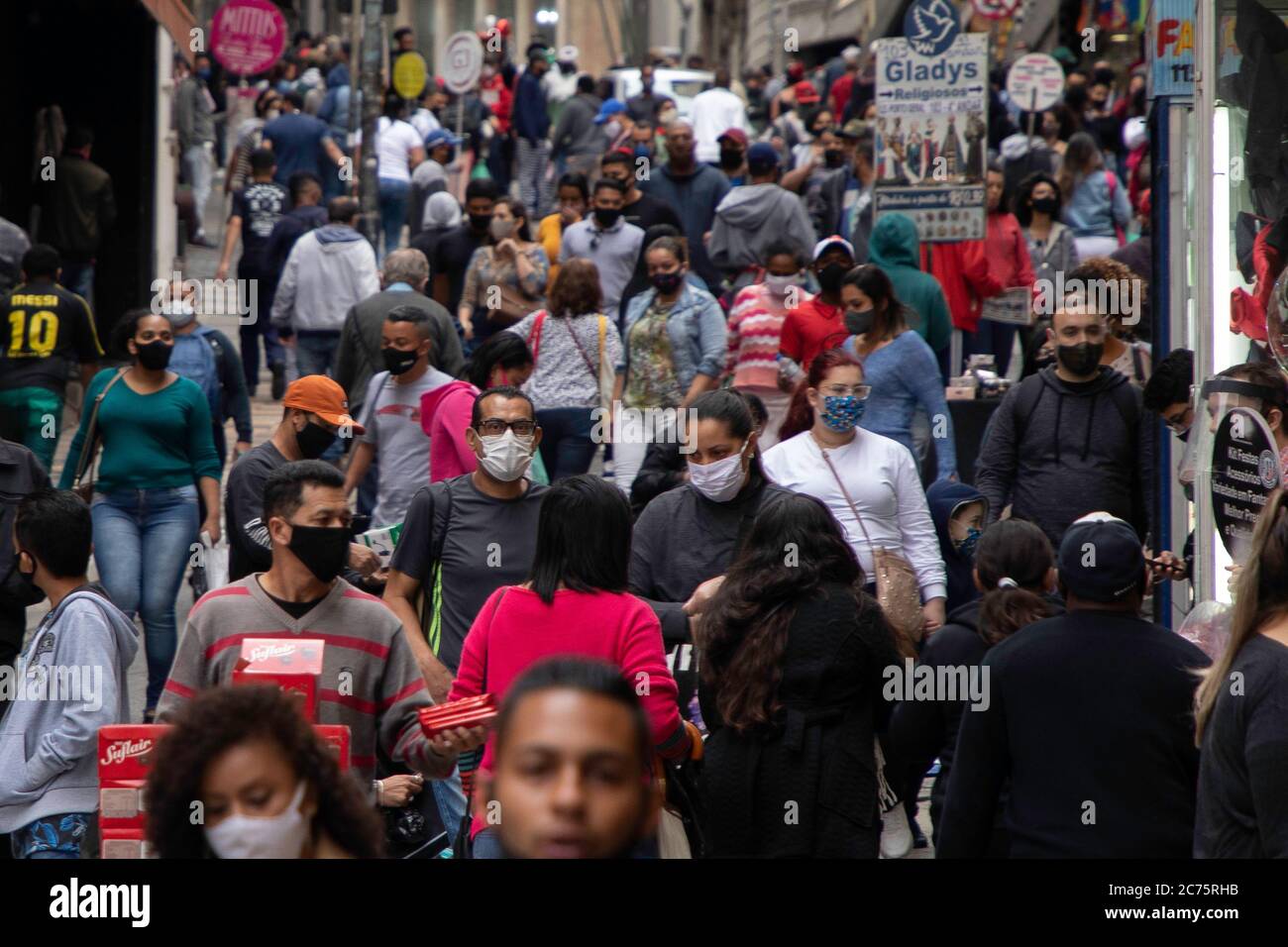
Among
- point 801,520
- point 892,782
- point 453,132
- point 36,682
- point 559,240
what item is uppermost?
point 453,132

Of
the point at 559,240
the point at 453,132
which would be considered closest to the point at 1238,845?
the point at 559,240

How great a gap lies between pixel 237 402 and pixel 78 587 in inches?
184

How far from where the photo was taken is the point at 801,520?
5977mm

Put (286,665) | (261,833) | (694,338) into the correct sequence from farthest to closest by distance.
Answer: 1. (694,338)
2. (286,665)
3. (261,833)

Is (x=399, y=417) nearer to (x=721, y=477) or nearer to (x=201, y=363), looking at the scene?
(x=201, y=363)

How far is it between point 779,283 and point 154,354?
3.84 metres

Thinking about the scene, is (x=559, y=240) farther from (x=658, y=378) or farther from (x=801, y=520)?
(x=801, y=520)

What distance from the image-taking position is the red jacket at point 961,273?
1423cm

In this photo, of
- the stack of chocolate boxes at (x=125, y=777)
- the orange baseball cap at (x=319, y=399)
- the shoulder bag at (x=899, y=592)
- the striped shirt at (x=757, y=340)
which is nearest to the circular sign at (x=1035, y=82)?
the striped shirt at (x=757, y=340)

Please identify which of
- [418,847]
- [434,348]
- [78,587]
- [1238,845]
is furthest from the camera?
[434,348]

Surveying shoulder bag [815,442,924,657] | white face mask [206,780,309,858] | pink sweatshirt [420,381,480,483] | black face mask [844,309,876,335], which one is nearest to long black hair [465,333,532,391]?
pink sweatshirt [420,381,480,483]

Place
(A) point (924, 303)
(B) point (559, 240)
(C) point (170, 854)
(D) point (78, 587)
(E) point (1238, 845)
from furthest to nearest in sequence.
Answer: (B) point (559, 240)
(A) point (924, 303)
(D) point (78, 587)
(E) point (1238, 845)
(C) point (170, 854)

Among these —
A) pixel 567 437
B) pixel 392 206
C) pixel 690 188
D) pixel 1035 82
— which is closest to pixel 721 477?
pixel 567 437

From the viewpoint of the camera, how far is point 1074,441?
29.7ft
